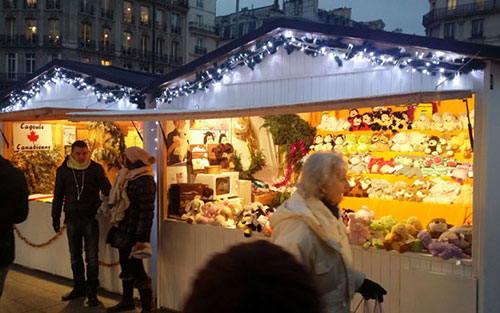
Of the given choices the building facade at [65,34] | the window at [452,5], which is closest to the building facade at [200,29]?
the building facade at [65,34]

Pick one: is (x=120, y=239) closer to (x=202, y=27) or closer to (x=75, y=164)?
(x=75, y=164)

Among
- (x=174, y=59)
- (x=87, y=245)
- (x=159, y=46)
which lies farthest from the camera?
(x=174, y=59)

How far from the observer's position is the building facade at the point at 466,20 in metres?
47.5

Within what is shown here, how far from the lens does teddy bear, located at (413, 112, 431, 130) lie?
5953 millimetres

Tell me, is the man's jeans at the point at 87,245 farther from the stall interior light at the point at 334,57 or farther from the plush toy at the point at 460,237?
the plush toy at the point at 460,237

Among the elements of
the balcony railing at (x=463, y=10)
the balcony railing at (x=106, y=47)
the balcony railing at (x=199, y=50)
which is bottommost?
the balcony railing at (x=106, y=47)

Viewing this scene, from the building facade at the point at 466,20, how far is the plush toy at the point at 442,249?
154 ft

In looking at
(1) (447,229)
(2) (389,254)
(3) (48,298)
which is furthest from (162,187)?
(1) (447,229)

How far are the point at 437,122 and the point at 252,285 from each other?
16.5 ft

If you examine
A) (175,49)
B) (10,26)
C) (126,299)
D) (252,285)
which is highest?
(10,26)

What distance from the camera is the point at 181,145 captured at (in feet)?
21.3

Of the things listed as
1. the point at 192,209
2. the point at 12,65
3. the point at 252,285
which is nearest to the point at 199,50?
the point at 12,65

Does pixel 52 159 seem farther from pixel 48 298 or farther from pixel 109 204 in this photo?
pixel 109 204

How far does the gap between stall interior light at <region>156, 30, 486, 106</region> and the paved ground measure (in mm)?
2640
